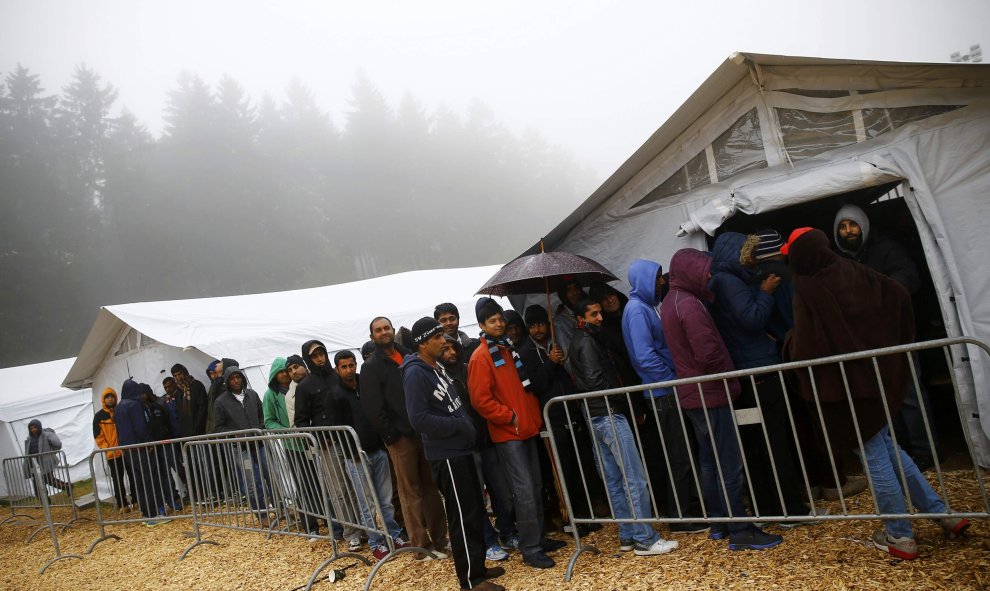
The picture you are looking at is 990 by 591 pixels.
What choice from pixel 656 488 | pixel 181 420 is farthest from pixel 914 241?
pixel 181 420

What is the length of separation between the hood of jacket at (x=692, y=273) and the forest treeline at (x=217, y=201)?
3619cm

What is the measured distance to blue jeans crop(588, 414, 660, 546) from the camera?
4414 mm

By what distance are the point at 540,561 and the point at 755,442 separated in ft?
5.96

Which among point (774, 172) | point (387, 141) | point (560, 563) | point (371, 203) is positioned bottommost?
point (560, 563)

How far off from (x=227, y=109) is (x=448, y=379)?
50.5 m

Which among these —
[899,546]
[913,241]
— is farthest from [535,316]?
[913,241]

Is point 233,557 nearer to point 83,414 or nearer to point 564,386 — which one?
point 564,386

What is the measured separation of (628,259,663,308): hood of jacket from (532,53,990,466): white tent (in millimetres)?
1345

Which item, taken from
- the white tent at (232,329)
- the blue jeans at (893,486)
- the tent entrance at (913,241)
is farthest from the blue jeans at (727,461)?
the white tent at (232,329)

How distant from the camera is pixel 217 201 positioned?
4297 cm

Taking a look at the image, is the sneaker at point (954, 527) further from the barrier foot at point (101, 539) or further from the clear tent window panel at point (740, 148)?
the barrier foot at point (101, 539)

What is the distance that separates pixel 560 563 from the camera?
459 centimetres

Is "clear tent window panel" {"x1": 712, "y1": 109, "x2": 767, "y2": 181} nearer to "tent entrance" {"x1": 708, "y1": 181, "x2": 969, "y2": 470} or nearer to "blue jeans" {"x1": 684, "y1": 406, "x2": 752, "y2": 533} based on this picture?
"tent entrance" {"x1": 708, "y1": 181, "x2": 969, "y2": 470}

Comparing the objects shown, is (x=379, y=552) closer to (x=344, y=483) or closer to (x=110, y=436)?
(x=344, y=483)
